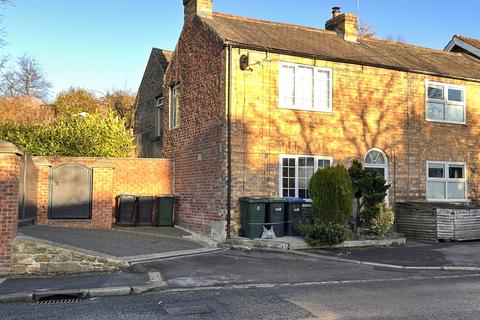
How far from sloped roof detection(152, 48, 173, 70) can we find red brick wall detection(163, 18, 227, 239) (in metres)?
3.16

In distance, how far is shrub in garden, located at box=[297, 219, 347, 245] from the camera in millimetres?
13500

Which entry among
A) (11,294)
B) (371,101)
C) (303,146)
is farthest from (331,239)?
(11,294)

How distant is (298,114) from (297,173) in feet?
5.87

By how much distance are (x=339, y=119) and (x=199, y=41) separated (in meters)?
5.10

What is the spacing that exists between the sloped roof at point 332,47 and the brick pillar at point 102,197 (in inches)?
212

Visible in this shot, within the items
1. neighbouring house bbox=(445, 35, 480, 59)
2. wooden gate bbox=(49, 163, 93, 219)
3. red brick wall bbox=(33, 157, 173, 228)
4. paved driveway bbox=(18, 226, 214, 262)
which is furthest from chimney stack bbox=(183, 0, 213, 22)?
neighbouring house bbox=(445, 35, 480, 59)

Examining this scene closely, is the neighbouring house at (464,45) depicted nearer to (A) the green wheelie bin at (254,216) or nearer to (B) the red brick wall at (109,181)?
(A) the green wheelie bin at (254,216)

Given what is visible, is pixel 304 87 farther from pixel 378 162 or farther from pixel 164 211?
pixel 164 211

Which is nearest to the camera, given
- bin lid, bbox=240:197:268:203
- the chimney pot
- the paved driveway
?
the paved driveway

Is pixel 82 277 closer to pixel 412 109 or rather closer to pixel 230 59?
pixel 230 59

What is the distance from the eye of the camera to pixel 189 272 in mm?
10133

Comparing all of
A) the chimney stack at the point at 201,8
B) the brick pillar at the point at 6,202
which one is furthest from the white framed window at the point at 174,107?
the brick pillar at the point at 6,202

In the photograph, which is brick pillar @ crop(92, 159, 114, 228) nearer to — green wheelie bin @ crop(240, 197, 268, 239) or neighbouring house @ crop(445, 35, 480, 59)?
green wheelie bin @ crop(240, 197, 268, 239)

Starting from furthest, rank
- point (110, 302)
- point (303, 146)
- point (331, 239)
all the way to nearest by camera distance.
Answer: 1. point (303, 146)
2. point (331, 239)
3. point (110, 302)
